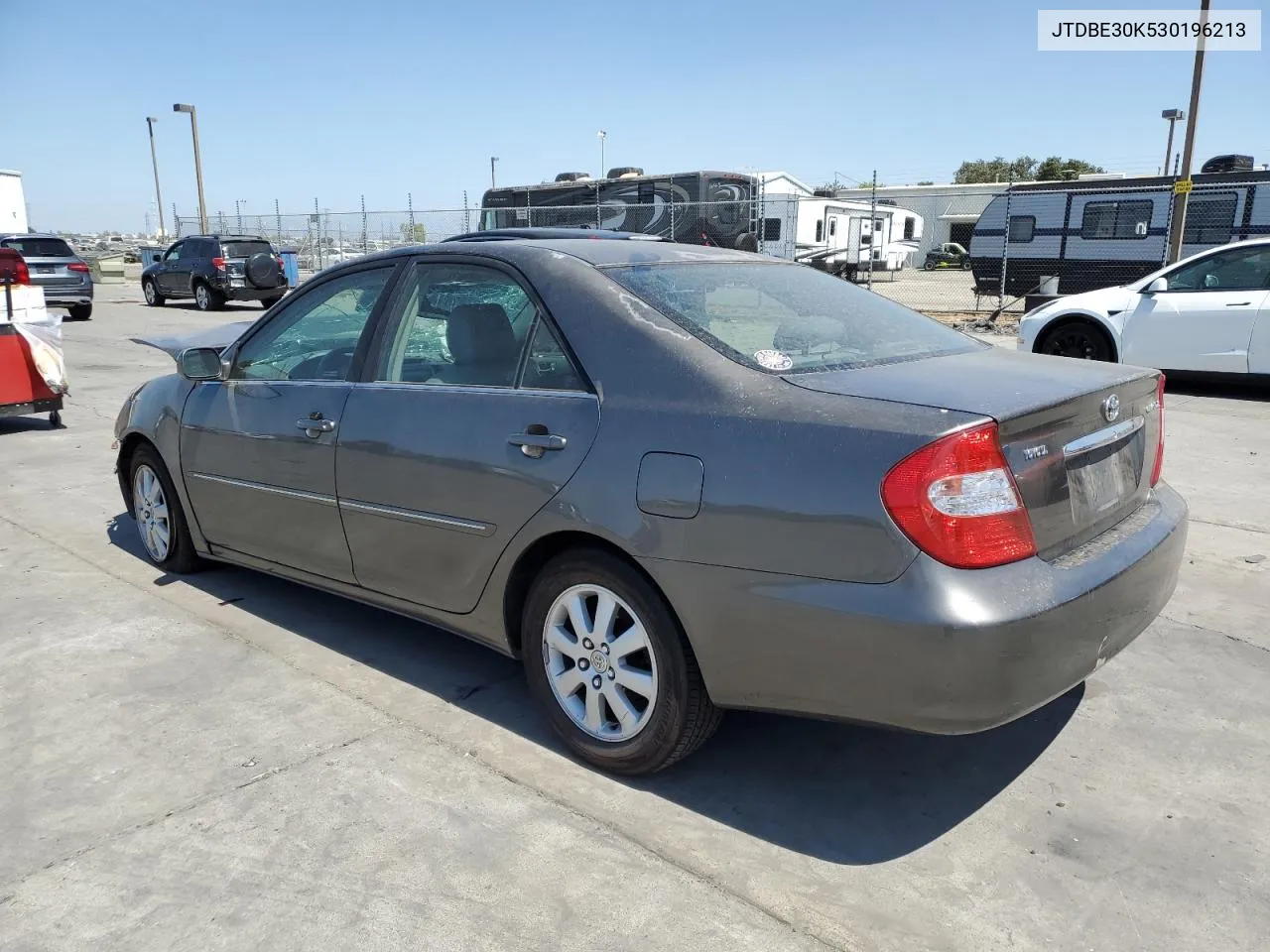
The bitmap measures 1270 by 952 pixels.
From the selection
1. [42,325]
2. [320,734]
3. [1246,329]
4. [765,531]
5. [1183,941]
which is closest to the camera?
[1183,941]

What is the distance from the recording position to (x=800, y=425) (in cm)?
256

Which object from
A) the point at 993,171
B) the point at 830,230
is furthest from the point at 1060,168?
the point at 830,230

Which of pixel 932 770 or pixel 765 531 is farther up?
pixel 765 531

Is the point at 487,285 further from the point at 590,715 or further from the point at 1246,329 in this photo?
the point at 1246,329

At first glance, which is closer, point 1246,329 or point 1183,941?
point 1183,941

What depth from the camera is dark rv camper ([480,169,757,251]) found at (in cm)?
2241

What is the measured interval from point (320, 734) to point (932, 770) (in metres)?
2.00

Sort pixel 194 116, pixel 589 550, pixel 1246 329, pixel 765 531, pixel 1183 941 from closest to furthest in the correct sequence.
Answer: pixel 1183 941, pixel 765 531, pixel 589 550, pixel 1246 329, pixel 194 116

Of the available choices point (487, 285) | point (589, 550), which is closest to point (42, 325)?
point (487, 285)

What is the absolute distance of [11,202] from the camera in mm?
31141

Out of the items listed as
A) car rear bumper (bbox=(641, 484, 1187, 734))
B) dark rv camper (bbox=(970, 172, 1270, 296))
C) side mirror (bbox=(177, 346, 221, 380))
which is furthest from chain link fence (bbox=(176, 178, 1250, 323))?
car rear bumper (bbox=(641, 484, 1187, 734))

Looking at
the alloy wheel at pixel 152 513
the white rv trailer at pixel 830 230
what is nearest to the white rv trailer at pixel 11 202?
the white rv trailer at pixel 830 230

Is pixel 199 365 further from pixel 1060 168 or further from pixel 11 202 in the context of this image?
pixel 1060 168

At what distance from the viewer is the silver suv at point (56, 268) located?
61.5 ft
